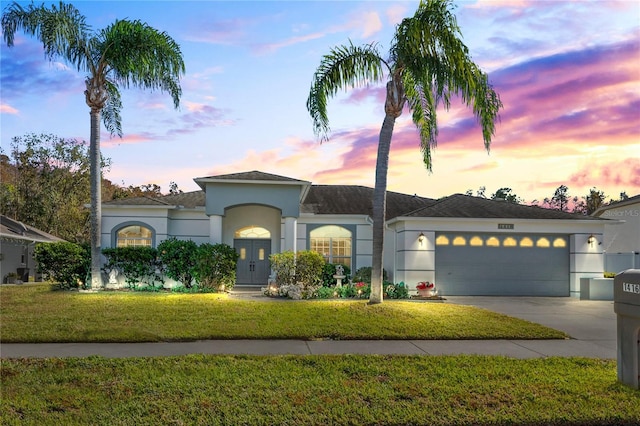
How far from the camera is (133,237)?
21.4 metres

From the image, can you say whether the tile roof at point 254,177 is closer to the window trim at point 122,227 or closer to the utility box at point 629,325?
the window trim at point 122,227

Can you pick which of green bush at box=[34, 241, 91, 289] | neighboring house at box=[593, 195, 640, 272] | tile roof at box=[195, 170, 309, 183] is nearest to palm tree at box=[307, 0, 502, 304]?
tile roof at box=[195, 170, 309, 183]

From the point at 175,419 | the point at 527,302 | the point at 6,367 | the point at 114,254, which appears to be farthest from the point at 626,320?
the point at 114,254

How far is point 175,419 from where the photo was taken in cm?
568

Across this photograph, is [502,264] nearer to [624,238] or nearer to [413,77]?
[413,77]

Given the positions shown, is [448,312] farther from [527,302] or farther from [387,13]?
[387,13]

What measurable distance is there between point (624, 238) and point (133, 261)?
24.7 meters

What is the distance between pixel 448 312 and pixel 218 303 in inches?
242

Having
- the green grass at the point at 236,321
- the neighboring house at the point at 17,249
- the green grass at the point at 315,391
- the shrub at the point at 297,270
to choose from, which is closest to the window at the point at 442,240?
the shrub at the point at 297,270

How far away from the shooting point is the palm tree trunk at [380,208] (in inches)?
569

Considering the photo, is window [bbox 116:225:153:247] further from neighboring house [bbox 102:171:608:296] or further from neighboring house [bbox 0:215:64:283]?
neighboring house [bbox 0:215:64:283]

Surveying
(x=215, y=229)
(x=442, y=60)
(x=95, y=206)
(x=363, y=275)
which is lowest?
(x=363, y=275)

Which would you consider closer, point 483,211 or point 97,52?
point 97,52

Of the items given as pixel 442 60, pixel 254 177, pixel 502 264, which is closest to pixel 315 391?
pixel 442 60
